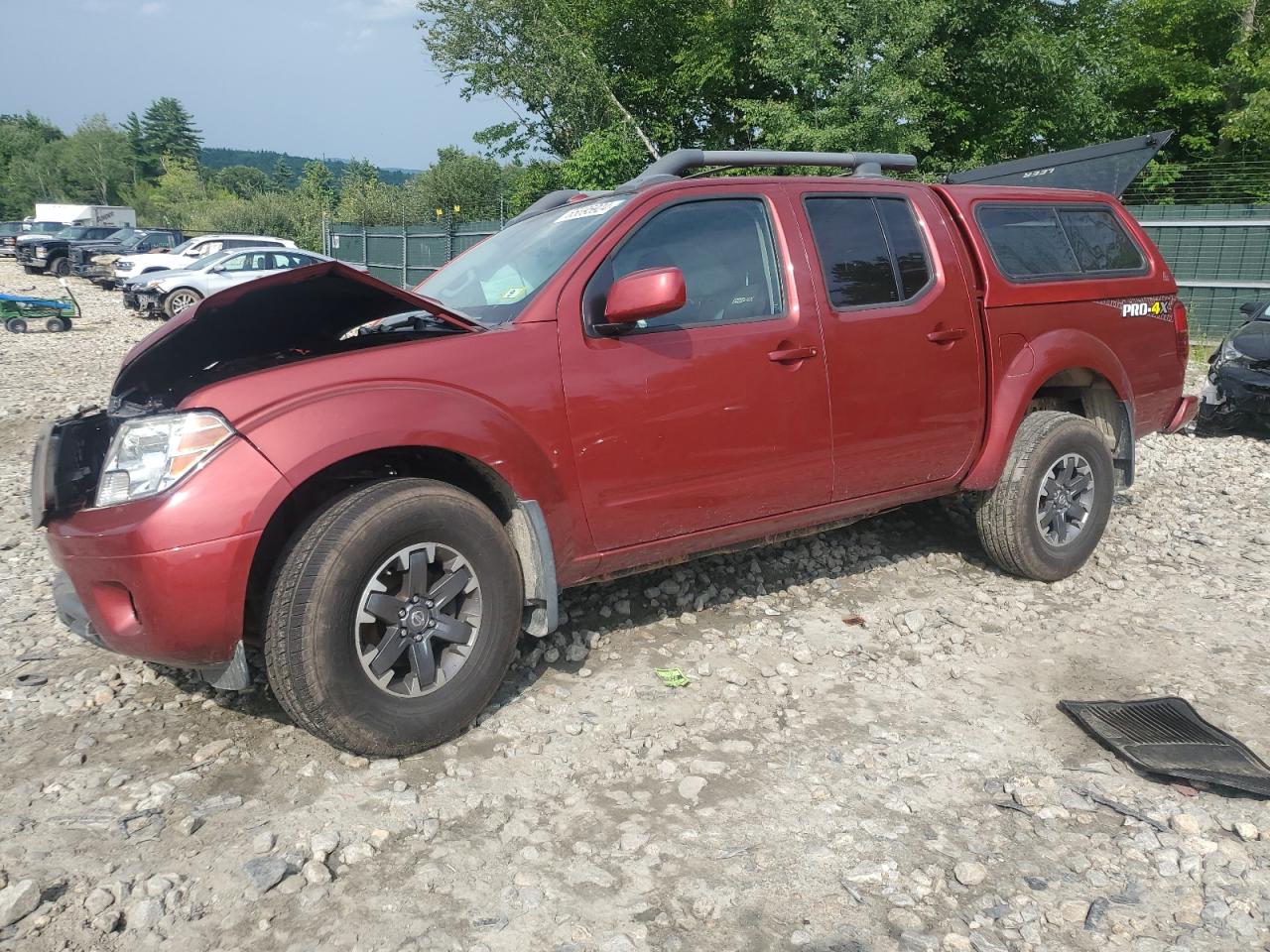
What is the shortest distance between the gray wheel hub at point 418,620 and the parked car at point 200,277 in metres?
18.4

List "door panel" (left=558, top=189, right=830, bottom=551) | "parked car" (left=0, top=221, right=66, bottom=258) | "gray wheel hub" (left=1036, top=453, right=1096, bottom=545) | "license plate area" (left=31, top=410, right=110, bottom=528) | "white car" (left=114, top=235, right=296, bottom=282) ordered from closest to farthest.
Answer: "license plate area" (left=31, top=410, right=110, bottom=528) → "door panel" (left=558, top=189, right=830, bottom=551) → "gray wheel hub" (left=1036, top=453, right=1096, bottom=545) → "white car" (left=114, top=235, right=296, bottom=282) → "parked car" (left=0, top=221, right=66, bottom=258)

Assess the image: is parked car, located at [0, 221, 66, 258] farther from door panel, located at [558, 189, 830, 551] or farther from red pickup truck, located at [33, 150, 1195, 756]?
door panel, located at [558, 189, 830, 551]

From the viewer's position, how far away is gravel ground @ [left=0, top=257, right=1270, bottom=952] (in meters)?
2.56

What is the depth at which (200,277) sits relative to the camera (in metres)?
20.5

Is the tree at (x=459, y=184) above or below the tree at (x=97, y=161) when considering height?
below

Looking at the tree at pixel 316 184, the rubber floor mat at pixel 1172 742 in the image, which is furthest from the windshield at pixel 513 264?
the tree at pixel 316 184

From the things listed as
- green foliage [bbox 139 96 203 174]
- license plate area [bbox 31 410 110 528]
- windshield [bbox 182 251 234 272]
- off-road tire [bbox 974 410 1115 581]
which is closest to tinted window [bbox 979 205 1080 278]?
off-road tire [bbox 974 410 1115 581]

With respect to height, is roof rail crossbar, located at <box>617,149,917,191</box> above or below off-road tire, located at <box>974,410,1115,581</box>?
above

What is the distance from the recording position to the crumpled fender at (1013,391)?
4727mm

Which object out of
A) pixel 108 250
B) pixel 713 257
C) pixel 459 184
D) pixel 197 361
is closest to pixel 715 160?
pixel 713 257

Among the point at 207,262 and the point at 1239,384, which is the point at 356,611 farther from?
the point at 207,262

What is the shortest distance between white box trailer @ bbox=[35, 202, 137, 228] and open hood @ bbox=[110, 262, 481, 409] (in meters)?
54.6

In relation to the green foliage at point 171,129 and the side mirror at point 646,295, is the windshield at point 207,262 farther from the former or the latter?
the green foliage at point 171,129

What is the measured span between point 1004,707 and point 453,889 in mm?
2238
